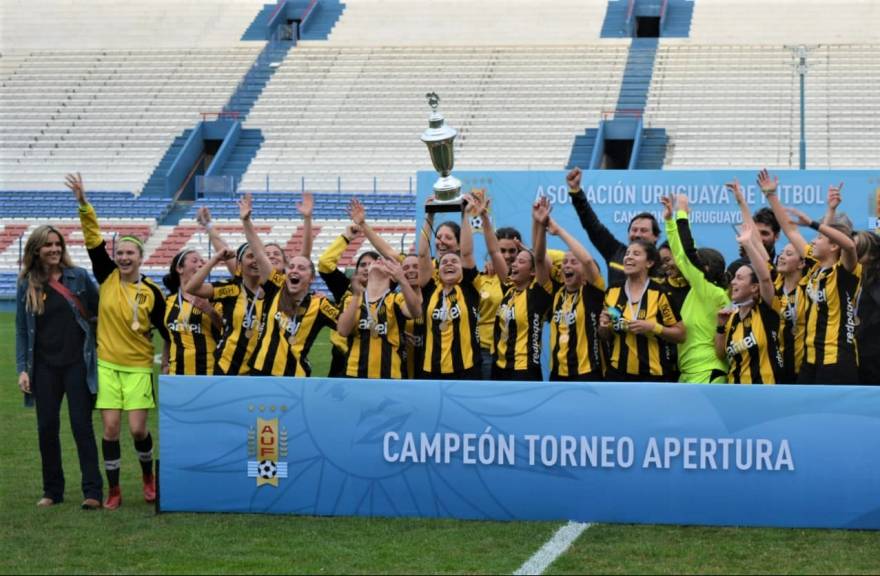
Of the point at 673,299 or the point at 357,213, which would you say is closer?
the point at 673,299

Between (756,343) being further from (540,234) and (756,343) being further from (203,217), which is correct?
(203,217)

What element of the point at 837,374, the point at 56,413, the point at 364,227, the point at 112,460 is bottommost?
the point at 112,460

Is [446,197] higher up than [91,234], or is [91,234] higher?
[446,197]

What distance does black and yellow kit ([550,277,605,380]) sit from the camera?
7.76 metres

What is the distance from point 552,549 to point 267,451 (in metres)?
1.72

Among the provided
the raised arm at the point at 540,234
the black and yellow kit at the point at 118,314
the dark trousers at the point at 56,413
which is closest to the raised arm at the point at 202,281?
the black and yellow kit at the point at 118,314

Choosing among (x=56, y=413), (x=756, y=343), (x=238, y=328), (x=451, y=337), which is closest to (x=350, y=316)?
(x=451, y=337)

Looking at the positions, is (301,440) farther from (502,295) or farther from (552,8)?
(552,8)

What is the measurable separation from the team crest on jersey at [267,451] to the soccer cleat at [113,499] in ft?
3.20

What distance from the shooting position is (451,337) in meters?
7.91

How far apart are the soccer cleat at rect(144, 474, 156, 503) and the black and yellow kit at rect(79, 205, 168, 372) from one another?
2.11 feet

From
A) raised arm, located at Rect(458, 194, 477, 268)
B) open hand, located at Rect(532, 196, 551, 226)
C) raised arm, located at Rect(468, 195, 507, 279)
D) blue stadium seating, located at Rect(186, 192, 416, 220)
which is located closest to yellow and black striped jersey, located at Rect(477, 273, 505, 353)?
raised arm, located at Rect(468, 195, 507, 279)

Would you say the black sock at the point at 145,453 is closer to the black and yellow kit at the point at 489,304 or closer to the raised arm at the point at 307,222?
the raised arm at the point at 307,222

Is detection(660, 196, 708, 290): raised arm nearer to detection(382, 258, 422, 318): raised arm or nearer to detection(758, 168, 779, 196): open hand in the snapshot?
detection(758, 168, 779, 196): open hand
